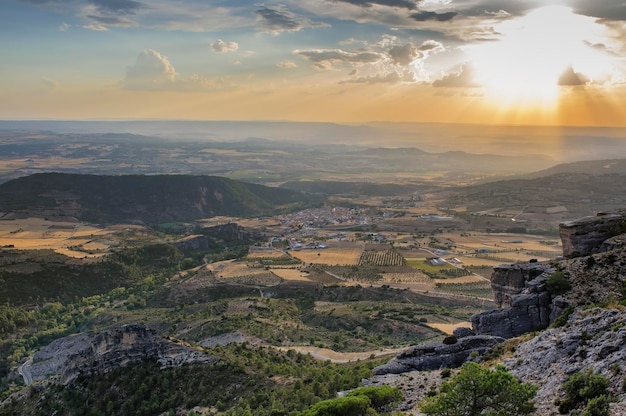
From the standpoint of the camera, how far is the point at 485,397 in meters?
23.0

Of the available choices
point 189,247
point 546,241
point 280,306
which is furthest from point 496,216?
point 280,306

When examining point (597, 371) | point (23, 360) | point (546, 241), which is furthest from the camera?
point (546, 241)

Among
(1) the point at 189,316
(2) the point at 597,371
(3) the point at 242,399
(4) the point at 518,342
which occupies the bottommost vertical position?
(1) the point at 189,316

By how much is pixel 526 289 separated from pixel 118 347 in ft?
129

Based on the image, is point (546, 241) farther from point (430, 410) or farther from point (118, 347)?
point (430, 410)

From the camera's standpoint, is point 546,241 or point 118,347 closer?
point 118,347

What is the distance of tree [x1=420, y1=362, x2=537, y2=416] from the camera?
895 inches

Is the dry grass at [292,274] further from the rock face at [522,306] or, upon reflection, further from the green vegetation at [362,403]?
the green vegetation at [362,403]

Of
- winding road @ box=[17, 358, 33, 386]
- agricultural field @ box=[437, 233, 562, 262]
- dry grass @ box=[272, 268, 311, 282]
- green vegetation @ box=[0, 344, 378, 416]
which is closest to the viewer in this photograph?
green vegetation @ box=[0, 344, 378, 416]

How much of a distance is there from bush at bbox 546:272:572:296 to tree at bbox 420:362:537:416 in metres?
15.9

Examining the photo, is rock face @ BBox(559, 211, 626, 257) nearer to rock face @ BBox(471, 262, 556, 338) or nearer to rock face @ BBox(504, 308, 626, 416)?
rock face @ BBox(471, 262, 556, 338)

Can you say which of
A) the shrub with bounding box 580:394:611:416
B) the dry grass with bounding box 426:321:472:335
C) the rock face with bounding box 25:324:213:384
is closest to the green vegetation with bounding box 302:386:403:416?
the shrub with bounding box 580:394:611:416

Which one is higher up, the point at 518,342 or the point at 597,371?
the point at 597,371

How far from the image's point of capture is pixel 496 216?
591 ft
